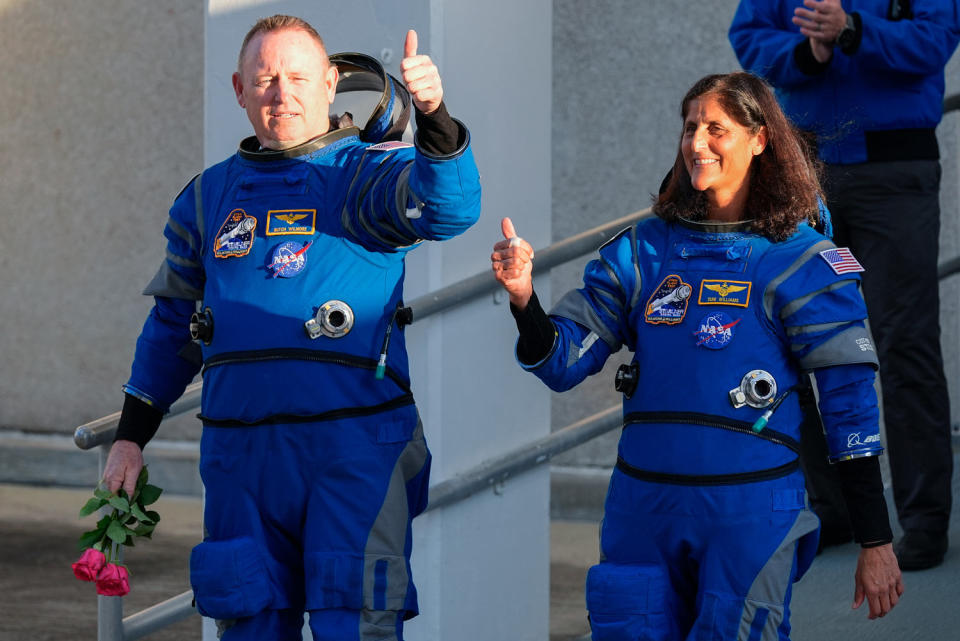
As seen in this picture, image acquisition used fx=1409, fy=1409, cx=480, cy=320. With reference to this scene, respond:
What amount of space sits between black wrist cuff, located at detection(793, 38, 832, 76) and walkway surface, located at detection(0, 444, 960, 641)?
1.32m

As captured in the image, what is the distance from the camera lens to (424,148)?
243cm

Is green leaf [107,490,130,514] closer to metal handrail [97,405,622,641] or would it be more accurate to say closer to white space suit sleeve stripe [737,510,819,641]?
metal handrail [97,405,622,641]

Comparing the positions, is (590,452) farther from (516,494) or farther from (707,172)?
(707,172)

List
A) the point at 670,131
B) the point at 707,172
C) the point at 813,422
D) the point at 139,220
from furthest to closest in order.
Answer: the point at 139,220 < the point at 670,131 < the point at 813,422 < the point at 707,172

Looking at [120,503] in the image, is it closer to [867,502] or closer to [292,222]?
[292,222]

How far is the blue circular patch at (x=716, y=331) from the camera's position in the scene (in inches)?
98.1

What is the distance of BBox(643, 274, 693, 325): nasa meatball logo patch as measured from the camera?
254cm

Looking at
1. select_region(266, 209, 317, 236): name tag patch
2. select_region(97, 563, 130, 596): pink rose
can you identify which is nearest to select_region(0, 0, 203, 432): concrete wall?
select_region(97, 563, 130, 596): pink rose

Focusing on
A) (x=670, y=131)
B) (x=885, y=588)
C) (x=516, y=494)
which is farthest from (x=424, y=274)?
(x=670, y=131)

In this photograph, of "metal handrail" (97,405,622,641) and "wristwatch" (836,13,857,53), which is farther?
"wristwatch" (836,13,857,53)

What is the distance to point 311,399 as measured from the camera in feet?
8.62

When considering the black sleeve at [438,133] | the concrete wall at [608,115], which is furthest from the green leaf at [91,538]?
the concrete wall at [608,115]

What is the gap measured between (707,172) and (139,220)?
5.16 meters

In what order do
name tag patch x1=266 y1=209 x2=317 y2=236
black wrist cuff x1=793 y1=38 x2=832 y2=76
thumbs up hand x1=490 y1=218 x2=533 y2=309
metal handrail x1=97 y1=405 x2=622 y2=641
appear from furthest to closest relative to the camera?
A: black wrist cuff x1=793 y1=38 x2=832 y2=76, metal handrail x1=97 y1=405 x2=622 y2=641, name tag patch x1=266 y1=209 x2=317 y2=236, thumbs up hand x1=490 y1=218 x2=533 y2=309
